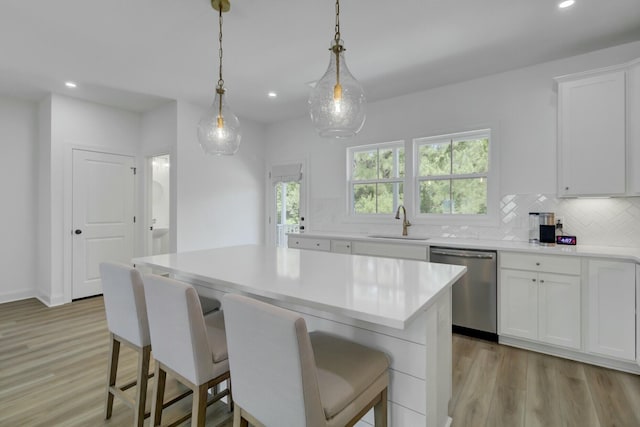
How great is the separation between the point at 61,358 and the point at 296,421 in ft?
9.02

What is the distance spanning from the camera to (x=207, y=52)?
2.96 meters

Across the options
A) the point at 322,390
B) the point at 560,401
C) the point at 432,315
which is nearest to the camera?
the point at 322,390

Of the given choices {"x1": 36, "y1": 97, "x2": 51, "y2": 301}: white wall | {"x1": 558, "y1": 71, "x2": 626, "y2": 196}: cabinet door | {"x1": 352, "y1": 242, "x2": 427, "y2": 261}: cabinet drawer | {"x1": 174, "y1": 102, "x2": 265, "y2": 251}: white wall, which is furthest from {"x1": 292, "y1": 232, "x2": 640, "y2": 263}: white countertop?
{"x1": 36, "y1": 97, "x2": 51, "y2": 301}: white wall

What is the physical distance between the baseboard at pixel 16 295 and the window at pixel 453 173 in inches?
212

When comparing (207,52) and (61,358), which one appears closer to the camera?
(61,358)

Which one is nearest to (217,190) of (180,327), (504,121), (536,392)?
(180,327)

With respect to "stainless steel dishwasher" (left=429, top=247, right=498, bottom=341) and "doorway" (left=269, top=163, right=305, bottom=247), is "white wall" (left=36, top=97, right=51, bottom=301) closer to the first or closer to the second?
"doorway" (left=269, top=163, right=305, bottom=247)

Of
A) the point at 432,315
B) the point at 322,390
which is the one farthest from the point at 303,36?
the point at 322,390

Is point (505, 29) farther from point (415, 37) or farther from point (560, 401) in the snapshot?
point (560, 401)

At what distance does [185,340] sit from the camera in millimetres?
1328

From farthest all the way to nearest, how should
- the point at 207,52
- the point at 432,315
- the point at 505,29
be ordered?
the point at 207,52 → the point at 505,29 → the point at 432,315

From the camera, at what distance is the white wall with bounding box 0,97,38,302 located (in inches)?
163

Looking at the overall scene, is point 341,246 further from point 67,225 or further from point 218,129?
point 67,225

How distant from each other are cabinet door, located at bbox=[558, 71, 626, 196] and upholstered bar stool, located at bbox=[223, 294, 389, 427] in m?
Result: 2.66
